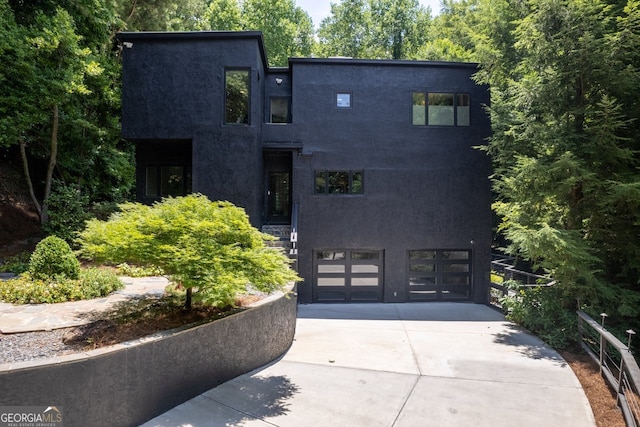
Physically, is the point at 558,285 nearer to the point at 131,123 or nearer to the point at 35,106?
the point at 131,123

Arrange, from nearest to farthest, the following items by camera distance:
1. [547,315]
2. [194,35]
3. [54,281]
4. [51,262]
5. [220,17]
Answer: [54,281]
[51,262]
[547,315]
[194,35]
[220,17]

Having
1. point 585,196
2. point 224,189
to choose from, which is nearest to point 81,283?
point 224,189

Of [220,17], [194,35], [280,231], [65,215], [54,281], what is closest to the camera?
[54,281]

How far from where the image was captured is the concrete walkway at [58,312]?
19.5 ft

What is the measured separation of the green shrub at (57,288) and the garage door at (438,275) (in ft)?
30.0

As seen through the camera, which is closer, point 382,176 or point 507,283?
point 507,283

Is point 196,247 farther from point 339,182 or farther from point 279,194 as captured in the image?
point 279,194

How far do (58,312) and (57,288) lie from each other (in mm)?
1247

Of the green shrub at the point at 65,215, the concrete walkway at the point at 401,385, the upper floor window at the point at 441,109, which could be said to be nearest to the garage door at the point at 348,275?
the concrete walkway at the point at 401,385

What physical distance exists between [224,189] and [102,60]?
32.3 ft

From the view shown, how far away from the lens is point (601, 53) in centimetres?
859

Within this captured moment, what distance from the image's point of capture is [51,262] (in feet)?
26.7

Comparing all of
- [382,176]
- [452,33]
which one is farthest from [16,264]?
[452,33]

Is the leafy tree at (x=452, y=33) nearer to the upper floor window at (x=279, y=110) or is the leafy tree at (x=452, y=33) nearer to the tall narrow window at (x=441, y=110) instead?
the tall narrow window at (x=441, y=110)
